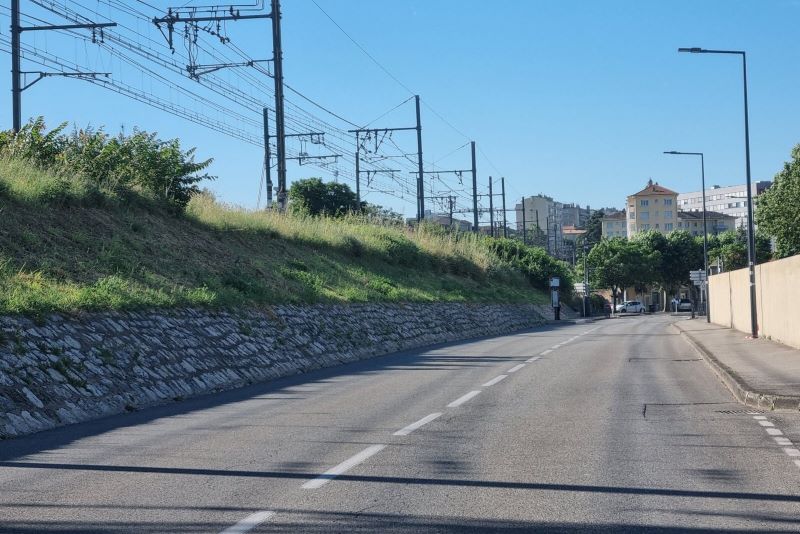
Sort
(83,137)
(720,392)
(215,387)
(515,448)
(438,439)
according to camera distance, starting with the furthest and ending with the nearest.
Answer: (83,137) < (215,387) < (720,392) < (438,439) < (515,448)

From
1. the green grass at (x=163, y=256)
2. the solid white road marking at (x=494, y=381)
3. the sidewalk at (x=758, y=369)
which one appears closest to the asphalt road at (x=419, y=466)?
the sidewalk at (x=758, y=369)

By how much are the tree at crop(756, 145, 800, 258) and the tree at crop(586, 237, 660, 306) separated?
1903 inches

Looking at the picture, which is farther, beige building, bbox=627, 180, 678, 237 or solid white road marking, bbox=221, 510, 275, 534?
beige building, bbox=627, 180, 678, 237

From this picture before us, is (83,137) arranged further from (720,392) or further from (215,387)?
(720,392)

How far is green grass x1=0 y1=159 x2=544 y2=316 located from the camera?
1658 centimetres

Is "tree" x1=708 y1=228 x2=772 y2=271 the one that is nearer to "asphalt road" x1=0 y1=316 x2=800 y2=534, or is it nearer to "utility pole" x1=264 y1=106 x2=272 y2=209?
"utility pole" x1=264 y1=106 x2=272 y2=209

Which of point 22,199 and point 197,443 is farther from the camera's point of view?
point 22,199

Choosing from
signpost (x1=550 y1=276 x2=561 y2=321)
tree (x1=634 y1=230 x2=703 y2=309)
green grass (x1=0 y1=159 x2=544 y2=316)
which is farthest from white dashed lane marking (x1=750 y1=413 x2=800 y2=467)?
tree (x1=634 y1=230 x2=703 y2=309)

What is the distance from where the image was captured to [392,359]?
81.5 ft

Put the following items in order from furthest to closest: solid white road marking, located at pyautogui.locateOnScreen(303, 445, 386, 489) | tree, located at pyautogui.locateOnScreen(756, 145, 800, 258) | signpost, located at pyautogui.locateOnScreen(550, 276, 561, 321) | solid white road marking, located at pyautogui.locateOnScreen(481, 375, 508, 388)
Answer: signpost, located at pyautogui.locateOnScreen(550, 276, 561, 321) < tree, located at pyautogui.locateOnScreen(756, 145, 800, 258) < solid white road marking, located at pyautogui.locateOnScreen(481, 375, 508, 388) < solid white road marking, located at pyautogui.locateOnScreen(303, 445, 386, 489)

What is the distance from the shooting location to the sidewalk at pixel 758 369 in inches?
501

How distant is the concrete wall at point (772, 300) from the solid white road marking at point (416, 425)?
1349cm

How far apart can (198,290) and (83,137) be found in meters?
8.57

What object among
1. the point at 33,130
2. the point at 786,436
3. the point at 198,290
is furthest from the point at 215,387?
the point at 33,130
